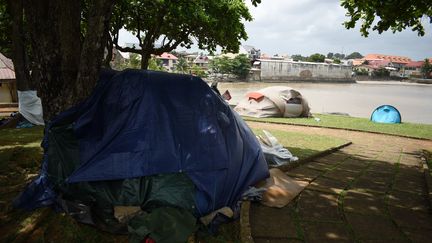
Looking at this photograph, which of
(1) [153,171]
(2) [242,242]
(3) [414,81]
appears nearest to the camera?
(2) [242,242]

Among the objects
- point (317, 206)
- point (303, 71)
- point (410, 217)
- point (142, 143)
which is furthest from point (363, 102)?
point (303, 71)

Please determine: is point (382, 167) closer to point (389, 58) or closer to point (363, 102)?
point (363, 102)

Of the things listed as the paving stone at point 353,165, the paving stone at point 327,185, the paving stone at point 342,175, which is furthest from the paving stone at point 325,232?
the paving stone at point 353,165

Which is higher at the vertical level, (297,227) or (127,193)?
(127,193)

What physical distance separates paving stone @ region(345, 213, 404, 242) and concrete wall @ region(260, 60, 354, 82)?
6921 cm

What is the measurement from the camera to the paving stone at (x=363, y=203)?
4621mm

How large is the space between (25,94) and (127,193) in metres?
11.7

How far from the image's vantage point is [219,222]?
3.99 m

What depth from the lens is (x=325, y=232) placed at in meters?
3.90

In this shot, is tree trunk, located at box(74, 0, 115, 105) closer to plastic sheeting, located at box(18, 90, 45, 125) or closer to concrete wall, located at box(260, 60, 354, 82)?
plastic sheeting, located at box(18, 90, 45, 125)

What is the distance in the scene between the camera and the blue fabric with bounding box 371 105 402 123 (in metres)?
17.8

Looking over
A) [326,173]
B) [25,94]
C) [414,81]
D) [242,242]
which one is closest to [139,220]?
[242,242]

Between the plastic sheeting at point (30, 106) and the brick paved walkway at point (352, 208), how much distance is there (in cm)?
1167

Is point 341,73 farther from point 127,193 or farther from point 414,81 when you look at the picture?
point 127,193
